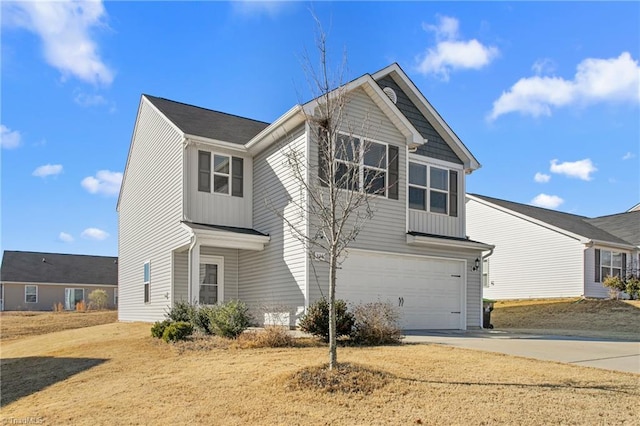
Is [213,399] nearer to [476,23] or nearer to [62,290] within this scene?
[476,23]

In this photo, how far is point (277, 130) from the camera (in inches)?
616

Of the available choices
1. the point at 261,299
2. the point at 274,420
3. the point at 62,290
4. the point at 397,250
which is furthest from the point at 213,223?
the point at 62,290

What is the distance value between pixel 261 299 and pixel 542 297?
59.5ft

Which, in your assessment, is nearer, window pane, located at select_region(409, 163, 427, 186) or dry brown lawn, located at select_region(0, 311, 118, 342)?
window pane, located at select_region(409, 163, 427, 186)

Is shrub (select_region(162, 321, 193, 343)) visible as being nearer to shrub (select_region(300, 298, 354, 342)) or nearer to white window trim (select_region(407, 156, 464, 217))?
shrub (select_region(300, 298, 354, 342))

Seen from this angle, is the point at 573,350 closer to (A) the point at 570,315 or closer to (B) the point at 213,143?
(B) the point at 213,143

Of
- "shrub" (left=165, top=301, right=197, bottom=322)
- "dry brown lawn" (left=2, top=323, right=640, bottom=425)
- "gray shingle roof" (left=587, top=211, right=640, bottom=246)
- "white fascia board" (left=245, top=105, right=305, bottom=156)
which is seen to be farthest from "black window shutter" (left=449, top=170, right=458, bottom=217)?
"gray shingle roof" (left=587, top=211, right=640, bottom=246)

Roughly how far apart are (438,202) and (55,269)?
122ft

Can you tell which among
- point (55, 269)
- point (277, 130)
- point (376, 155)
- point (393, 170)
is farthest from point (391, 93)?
point (55, 269)

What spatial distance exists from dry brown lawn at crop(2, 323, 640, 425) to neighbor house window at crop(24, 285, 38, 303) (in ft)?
117

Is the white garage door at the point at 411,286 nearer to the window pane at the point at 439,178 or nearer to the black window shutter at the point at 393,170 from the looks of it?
the black window shutter at the point at 393,170

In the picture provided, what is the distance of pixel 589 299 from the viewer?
25703 mm

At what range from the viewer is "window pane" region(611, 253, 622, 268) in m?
28.9

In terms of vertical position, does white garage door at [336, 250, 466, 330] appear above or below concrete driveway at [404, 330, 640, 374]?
above
